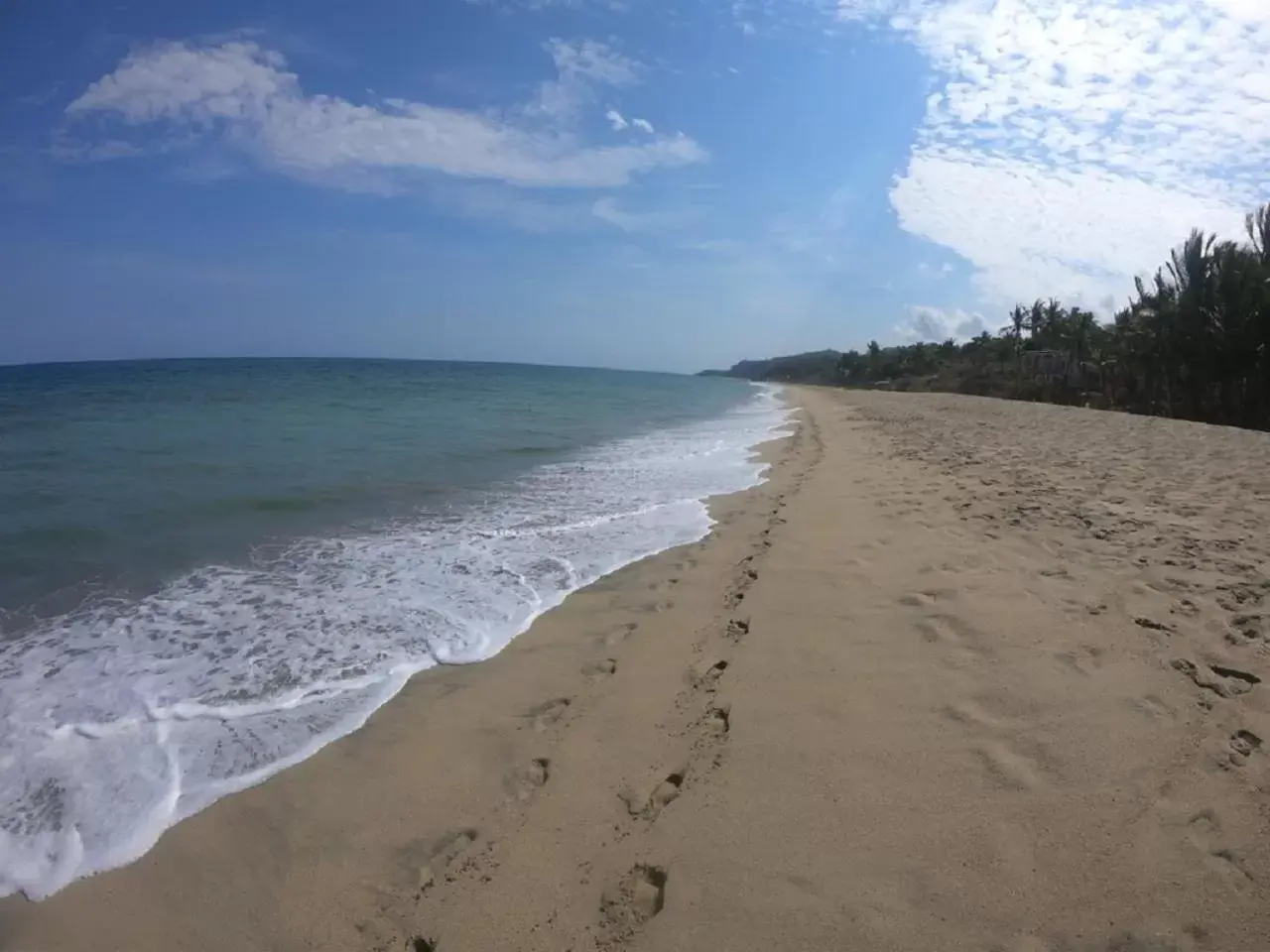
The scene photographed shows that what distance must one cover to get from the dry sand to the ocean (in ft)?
1.22

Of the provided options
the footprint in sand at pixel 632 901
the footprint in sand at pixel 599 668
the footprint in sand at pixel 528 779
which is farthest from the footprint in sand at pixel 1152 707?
the footprint in sand at pixel 528 779

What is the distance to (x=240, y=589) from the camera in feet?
19.2

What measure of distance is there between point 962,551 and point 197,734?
5.62m

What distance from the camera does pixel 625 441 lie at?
1722 centimetres

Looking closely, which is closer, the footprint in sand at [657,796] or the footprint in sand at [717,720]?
the footprint in sand at [657,796]

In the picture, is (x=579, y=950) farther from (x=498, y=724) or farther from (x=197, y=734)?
(x=197, y=734)

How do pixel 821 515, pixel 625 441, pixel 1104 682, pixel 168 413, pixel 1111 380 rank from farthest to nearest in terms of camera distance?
pixel 1111 380, pixel 168 413, pixel 625 441, pixel 821 515, pixel 1104 682

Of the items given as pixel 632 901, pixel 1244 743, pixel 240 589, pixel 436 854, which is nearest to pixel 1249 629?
pixel 1244 743

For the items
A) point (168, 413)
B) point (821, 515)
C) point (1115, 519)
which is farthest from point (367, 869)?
point (168, 413)

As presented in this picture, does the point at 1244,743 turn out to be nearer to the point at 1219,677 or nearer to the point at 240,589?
the point at 1219,677

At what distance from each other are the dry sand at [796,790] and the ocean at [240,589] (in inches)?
14.6

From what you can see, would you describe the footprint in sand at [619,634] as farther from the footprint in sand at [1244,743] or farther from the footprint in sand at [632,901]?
the footprint in sand at [1244,743]

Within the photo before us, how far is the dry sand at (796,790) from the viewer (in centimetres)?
238

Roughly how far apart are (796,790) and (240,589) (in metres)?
4.91
